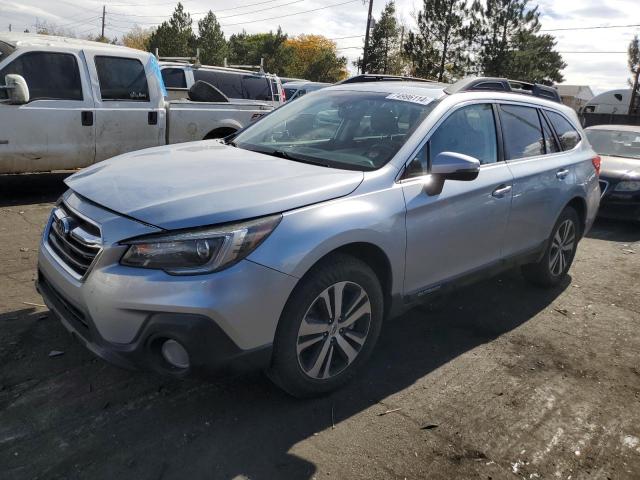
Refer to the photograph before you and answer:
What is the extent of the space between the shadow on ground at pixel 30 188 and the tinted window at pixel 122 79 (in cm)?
148

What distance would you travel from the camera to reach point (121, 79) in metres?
7.59

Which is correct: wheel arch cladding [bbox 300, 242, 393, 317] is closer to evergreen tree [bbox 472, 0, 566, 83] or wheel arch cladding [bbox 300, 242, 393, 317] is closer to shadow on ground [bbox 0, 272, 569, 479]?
shadow on ground [bbox 0, 272, 569, 479]

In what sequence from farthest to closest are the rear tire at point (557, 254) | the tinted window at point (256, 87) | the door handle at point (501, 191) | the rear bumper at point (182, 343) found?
the tinted window at point (256, 87) → the rear tire at point (557, 254) → the door handle at point (501, 191) → the rear bumper at point (182, 343)

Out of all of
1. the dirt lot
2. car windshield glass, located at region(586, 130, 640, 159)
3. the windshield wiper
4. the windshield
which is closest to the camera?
the dirt lot

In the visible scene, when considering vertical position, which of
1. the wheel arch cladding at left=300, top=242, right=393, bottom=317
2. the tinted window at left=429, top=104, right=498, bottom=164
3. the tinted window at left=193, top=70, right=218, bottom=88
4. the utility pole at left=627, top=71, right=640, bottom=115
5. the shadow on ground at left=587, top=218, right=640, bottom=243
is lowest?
the shadow on ground at left=587, top=218, right=640, bottom=243

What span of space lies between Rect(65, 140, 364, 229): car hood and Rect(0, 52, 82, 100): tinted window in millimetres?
4190

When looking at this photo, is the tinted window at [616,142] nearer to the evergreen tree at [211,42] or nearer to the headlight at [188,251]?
the headlight at [188,251]

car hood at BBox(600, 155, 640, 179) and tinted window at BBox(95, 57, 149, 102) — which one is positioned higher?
tinted window at BBox(95, 57, 149, 102)

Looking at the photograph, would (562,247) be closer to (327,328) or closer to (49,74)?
(327,328)

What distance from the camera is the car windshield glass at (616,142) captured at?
937 centimetres

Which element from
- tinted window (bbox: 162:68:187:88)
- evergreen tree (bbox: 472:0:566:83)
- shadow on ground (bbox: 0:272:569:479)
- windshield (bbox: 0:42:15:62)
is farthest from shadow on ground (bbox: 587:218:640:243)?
evergreen tree (bbox: 472:0:566:83)

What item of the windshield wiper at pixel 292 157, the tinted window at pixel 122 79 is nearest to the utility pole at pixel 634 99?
the tinted window at pixel 122 79

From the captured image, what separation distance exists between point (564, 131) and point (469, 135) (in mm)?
1725

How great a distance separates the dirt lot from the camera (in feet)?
8.47
